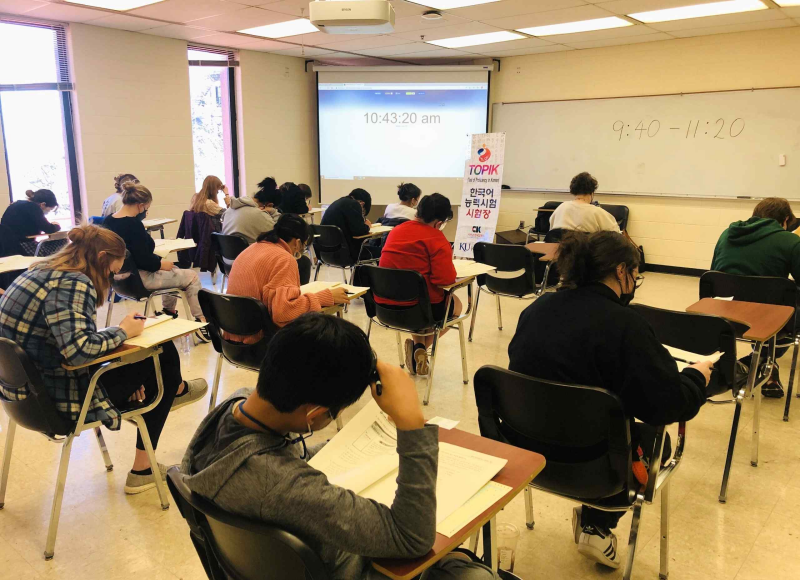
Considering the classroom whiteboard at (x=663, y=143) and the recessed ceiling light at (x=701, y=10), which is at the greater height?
the recessed ceiling light at (x=701, y=10)

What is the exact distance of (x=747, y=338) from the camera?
2316 millimetres

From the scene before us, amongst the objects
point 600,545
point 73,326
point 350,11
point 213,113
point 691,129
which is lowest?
point 600,545

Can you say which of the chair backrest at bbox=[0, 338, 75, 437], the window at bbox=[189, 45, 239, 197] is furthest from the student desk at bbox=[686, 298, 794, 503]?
the window at bbox=[189, 45, 239, 197]

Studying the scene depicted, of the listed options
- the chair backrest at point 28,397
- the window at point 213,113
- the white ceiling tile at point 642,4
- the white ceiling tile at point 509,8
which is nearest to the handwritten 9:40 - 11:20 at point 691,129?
the white ceiling tile at point 642,4

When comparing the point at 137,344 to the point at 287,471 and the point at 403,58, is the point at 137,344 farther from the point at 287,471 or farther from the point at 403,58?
the point at 403,58

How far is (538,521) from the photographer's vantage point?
2344 mm

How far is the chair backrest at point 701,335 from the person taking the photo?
7.45ft

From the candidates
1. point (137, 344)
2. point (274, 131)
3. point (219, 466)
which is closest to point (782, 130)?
point (274, 131)

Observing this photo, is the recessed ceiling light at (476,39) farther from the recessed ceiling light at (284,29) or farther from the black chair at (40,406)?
the black chair at (40,406)

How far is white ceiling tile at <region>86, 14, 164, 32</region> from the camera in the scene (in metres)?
5.68

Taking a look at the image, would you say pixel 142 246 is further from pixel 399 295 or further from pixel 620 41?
pixel 620 41

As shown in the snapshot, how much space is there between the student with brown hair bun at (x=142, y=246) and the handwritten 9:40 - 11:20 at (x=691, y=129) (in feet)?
17.7

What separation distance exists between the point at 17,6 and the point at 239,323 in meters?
4.32

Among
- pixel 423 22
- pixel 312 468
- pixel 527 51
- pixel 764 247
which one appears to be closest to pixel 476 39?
pixel 527 51
